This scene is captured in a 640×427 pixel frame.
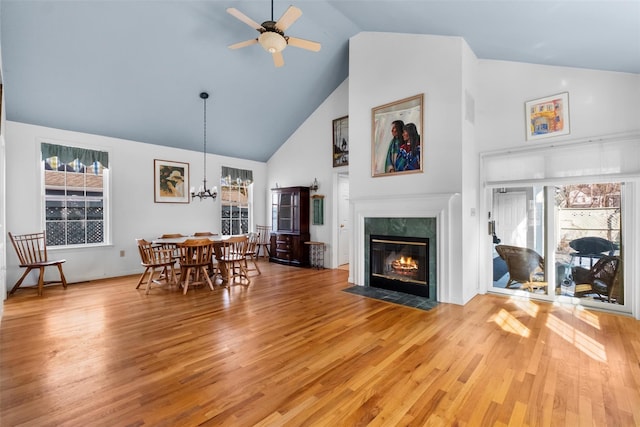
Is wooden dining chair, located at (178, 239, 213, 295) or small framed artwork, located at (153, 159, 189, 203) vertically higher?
small framed artwork, located at (153, 159, 189, 203)

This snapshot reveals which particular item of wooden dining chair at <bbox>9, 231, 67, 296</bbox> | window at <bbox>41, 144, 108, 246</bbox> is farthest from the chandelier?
wooden dining chair at <bbox>9, 231, 67, 296</bbox>

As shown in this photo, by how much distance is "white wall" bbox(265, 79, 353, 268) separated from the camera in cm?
650

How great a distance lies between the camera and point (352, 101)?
16.5 ft

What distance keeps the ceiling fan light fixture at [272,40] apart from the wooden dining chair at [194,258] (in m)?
2.94

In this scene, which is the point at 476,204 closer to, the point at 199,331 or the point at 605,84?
the point at 605,84

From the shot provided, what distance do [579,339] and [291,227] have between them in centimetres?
527

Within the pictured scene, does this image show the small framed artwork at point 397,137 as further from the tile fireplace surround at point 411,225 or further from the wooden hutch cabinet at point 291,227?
the wooden hutch cabinet at point 291,227

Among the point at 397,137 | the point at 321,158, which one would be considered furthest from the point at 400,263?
the point at 321,158

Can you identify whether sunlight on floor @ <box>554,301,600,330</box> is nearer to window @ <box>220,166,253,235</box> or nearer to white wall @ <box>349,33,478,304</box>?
white wall @ <box>349,33,478,304</box>

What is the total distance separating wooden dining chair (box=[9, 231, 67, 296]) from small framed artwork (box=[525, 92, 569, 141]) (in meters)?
7.23

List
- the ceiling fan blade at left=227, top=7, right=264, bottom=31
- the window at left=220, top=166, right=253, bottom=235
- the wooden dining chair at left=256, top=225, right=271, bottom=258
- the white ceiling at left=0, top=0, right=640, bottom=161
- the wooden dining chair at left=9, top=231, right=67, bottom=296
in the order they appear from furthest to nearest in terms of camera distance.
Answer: the wooden dining chair at left=256, top=225, right=271, bottom=258, the window at left=220, top=166, right=253, bottom=235, the wooden dining chair at left=9, top=231, right=67, bottom=296, the ceiling fan blade at left=227, top=7, right=264, bottom=31, the white ceiling at left=0, top=0, right=640, bottom=161

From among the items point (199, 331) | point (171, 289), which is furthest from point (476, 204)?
point (171, 289)

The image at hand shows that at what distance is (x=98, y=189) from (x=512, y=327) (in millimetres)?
6932

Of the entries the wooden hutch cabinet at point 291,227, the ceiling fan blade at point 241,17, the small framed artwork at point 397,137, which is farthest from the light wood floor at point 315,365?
the ceiling fan blade at point 241,17
